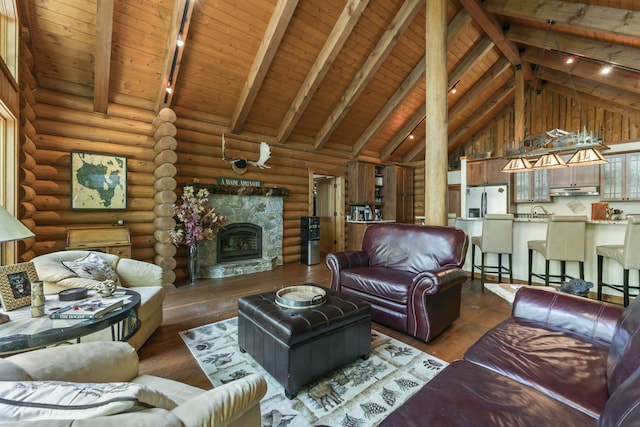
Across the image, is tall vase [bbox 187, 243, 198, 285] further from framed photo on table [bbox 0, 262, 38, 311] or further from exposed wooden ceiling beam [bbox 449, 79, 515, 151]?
exposed wooden ceiling beam [bbox 449, 79, 515, 151]

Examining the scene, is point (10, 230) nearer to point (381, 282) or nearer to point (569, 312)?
point (381, 282)

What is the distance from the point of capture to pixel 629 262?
3.09 metres

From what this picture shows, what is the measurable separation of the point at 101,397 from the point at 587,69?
26.5ft

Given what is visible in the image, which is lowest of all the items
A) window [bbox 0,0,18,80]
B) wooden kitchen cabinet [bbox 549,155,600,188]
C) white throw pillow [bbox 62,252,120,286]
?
white throw pillow [bbox 62,252,120,286]

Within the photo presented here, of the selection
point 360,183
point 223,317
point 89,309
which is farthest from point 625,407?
point 360,183

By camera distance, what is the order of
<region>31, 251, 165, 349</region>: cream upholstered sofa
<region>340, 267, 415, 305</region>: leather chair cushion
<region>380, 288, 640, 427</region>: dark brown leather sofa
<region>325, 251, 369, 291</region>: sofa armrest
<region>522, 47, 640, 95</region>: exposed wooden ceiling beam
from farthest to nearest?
1. <region>522, 47, 640, 95</region>: exposed wooden ceiling beam
2. <region>325, 251, 369, 291</region>: sofa armrest
3. <region>340, 267, 415, 305</region>: leather chair cushion
4. <region>31, 251, 165, 349</region>: cream upholstered sofa
5. <region>380, 288, 640, 427</region>: dark brown leather sofa

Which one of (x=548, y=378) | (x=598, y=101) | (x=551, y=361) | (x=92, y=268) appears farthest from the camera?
(x=598, y=101)

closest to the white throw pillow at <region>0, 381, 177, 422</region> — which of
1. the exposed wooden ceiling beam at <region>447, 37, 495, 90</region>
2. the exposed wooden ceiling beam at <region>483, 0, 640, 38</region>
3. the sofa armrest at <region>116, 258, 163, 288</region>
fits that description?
the sofa armrest at <region>116, 258, 163, 288</region>

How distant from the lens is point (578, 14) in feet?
12.6

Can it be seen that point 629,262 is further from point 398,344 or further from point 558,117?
point 558,117

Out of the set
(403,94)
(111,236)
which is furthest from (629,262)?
(111,236)

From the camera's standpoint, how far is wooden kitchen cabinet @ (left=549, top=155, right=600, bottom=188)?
228 inches

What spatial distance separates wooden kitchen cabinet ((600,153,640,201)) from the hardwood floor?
396 centimetres

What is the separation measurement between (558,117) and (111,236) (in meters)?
10.0
